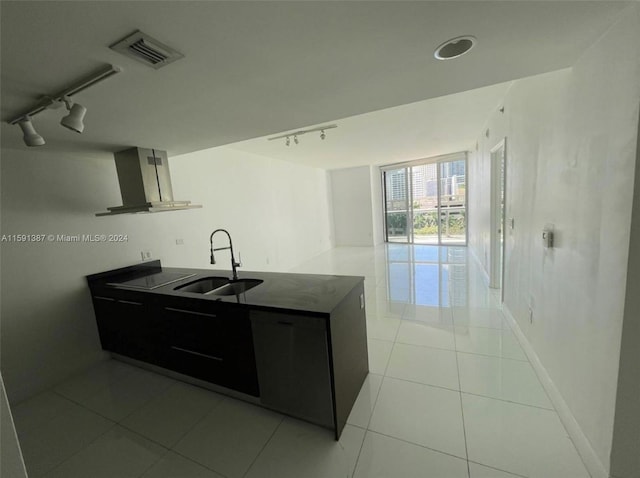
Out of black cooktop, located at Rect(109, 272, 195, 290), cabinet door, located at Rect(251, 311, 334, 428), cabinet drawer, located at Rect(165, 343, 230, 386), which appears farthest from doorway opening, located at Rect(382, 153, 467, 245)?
cabinet drawer, located at Rect(165, 343, 230, 386)

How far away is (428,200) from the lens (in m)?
7.75

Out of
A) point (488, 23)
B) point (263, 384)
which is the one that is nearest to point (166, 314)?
point (263, 384)

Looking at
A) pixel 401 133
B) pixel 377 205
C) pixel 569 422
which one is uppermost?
pixel 401 133

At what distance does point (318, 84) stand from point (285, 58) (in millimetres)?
371

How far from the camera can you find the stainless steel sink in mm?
2383

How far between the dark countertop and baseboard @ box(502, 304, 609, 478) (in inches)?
59.0

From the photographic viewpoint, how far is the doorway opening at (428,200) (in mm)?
7297

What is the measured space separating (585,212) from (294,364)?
6.17 ft

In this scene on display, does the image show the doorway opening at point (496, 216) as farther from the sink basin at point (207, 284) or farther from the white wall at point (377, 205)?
the white wall at point (377, 205)

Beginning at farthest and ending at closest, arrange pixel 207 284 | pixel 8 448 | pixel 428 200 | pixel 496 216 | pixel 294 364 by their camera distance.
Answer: pixel 428 200, pixel 496 216, pixel 207 284, pixel 294 364, pixel 8 448

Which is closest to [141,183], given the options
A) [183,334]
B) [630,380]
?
[183,334]

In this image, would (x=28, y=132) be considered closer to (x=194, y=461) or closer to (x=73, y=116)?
(x=73, y=116)

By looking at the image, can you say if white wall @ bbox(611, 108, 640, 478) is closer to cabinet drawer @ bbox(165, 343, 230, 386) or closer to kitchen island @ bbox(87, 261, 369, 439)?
kitchen island @ bbox(87, 261, 369, 439)

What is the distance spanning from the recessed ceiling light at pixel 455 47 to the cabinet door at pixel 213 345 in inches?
75.0
